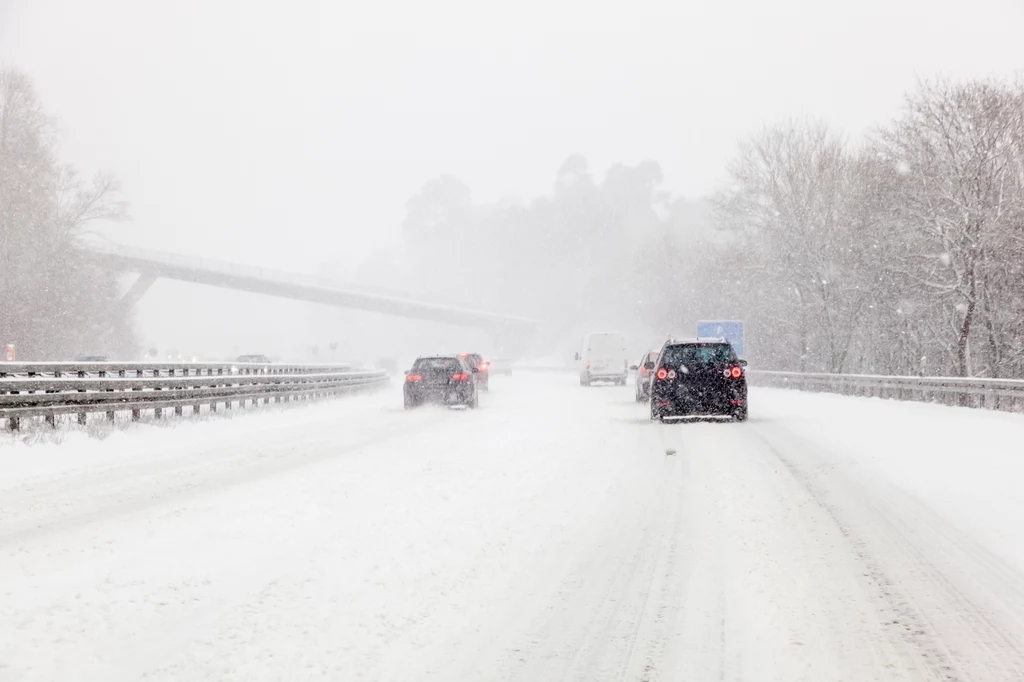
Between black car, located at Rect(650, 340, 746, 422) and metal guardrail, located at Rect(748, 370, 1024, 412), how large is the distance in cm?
816

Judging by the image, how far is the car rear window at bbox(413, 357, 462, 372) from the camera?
26591 millimetres

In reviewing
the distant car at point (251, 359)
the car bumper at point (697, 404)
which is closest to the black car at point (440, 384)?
the car bumper at point (697, 404)

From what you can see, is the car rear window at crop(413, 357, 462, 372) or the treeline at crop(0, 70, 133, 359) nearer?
the car rear window at crop(413, 357, 462, 372)

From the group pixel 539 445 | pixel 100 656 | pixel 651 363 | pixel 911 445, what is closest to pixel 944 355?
pixel 651 363

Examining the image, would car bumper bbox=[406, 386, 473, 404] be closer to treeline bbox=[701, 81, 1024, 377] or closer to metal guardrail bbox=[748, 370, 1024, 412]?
metal guardrail bbox=[748, 370, 1024, 412]

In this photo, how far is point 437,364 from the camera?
87.8 ft

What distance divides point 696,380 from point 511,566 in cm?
1406

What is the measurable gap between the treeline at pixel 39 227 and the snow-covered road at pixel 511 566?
34.0 metres

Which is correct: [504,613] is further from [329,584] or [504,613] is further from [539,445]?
[539,445]

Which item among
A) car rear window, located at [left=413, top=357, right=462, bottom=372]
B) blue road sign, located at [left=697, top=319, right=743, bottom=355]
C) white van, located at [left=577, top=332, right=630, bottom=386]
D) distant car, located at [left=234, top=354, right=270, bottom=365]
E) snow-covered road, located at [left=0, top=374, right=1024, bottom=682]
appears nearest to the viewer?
snow-covered road, located at [left=0, top=374, right=1024, bottom=682]

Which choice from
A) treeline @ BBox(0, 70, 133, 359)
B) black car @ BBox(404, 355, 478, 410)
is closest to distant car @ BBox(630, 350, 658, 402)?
black car @ BBox(404, 355, 478, 410)

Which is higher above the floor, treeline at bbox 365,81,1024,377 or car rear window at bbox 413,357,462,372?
treeline at bbox 365,81,1024,377

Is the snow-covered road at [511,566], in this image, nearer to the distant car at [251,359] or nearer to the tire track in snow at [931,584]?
the tire track in snow at [931,584]

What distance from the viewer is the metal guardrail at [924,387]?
2511 centimetres
